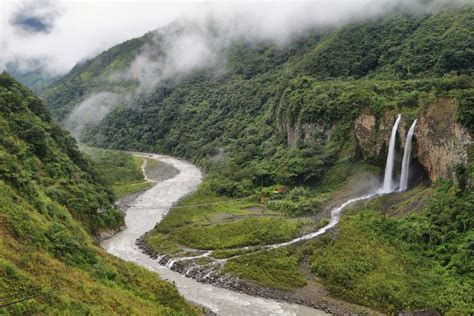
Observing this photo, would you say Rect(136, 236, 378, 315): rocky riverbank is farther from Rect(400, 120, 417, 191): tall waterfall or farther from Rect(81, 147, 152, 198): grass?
Rect(81, 147, 152, 198): grass

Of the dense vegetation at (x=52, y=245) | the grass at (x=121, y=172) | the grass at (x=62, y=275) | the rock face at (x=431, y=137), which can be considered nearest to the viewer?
the grass at (x=62, y=275)

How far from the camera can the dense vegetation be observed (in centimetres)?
2344

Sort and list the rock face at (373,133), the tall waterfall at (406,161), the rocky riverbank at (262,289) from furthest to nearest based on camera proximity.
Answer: the rock face at (373,133) < the tall waterfall at (406,161) < the rocky riverbank at (262,289)

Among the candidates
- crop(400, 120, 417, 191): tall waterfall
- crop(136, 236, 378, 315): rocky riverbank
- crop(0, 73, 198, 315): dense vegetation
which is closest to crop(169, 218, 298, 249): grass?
crop(136, 236, 378, 315): rocky riverbank

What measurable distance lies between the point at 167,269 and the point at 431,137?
3033 centimetres

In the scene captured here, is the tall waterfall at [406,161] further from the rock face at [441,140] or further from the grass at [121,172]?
the grass at [121,172]

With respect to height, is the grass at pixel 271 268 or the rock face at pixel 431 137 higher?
the rock face at pixel 431 137

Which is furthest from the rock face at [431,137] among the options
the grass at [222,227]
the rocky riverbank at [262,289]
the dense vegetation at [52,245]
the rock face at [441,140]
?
the dense vegetation at [52,245]

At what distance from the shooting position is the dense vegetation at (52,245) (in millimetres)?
23438

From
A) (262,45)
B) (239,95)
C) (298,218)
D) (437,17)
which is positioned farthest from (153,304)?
(262,45)

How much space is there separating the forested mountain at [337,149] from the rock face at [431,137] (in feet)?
0.54

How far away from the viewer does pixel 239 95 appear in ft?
368

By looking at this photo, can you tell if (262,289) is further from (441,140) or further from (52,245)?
(441,140)

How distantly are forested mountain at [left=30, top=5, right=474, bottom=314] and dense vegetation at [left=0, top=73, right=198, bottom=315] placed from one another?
9435 mm
